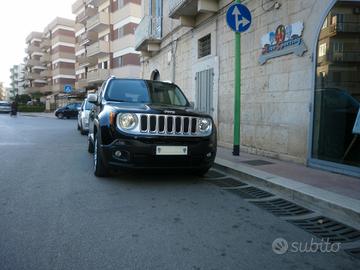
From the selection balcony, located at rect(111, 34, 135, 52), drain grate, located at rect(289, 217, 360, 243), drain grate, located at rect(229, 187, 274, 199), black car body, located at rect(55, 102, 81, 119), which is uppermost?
balcony, located at rect(111, 34, 135, 52)

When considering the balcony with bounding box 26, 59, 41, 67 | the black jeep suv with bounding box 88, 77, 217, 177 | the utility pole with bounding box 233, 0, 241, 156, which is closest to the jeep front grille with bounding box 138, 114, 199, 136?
the black jeep suv with bounding box 88, 77, 217, 177

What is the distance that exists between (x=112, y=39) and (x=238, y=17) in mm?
34468

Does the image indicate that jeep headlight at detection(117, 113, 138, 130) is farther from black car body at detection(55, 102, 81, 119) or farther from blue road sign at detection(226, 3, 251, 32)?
black car body at detection(55, 102, 81, 119)

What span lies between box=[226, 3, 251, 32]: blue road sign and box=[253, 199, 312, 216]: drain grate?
165 inches

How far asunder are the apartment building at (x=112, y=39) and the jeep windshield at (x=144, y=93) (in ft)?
97.6

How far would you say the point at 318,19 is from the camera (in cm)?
649

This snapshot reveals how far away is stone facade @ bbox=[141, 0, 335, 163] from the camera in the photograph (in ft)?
22.2

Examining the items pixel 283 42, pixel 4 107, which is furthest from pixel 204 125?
pixel 4 107

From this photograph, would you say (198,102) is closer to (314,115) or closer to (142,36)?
(314,115)

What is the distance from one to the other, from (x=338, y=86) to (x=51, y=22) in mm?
71209

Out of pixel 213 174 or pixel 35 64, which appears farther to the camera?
pixel 35 64

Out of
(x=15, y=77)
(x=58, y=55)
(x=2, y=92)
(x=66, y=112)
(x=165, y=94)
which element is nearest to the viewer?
(x=165, y=94)

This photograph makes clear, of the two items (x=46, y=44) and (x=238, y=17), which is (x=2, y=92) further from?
(x=238, y=17)

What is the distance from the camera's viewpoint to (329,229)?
366 cm
